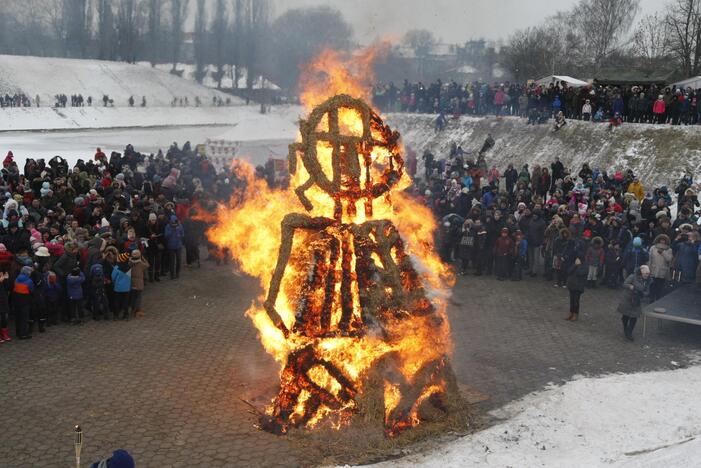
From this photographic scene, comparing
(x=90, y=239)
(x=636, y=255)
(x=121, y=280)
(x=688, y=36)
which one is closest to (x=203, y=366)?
(x=121, y=280)

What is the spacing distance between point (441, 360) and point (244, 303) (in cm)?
730

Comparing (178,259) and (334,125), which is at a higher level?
(334,125)

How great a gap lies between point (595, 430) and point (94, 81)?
2913 inches

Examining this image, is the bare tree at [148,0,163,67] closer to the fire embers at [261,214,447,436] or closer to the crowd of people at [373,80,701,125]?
the crowd of people at [373,80,701,125]

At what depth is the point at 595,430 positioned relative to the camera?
985 centimetres

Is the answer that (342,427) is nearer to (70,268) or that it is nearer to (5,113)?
(70,268)

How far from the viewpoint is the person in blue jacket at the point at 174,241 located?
17641mm

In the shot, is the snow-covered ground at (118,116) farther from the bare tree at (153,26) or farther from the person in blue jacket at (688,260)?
the person in blue jacket at (688,260)

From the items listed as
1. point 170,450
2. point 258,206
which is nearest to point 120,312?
point 258,206

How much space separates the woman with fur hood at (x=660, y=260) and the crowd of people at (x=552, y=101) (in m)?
13.7

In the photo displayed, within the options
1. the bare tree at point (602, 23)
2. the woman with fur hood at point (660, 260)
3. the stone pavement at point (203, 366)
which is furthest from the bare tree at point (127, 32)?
the woman with fur hood at point (660, 260)

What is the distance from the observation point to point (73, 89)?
72062 mm

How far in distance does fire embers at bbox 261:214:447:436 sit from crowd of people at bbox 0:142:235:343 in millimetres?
6204

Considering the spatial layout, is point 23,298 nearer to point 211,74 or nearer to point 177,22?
point 211,74
